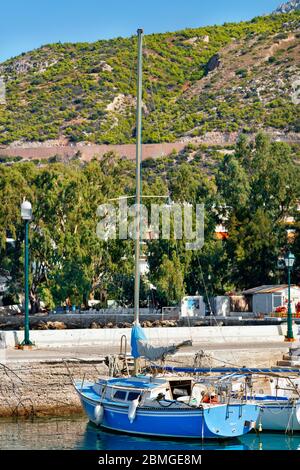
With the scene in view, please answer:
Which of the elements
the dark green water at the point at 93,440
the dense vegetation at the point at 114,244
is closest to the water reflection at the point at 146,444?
the dark green water at the point at 93,440

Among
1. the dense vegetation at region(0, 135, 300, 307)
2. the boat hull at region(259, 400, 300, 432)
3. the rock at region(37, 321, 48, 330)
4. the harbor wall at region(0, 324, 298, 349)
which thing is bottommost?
the boat hull at region(259, 400, 300, 432)

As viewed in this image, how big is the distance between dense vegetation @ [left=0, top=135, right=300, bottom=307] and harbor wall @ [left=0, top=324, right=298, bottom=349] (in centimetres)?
2015

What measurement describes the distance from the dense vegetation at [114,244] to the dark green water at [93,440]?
3407 cm

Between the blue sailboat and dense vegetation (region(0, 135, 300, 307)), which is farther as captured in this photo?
dense vegetation (region(0, 135, 300, 307))

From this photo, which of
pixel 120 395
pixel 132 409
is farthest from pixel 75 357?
pixel 132 409

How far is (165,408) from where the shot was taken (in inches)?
1069

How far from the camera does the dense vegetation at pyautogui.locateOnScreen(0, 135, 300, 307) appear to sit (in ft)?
211

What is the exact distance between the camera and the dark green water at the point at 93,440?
87.2 ft

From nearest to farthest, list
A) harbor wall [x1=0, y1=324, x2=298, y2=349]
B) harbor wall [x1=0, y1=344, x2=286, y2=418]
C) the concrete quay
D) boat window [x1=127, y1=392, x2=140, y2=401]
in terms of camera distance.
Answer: boat window [x1=127, y1=392, x2=140, y2=401] < harbor wall [x1=0, y1=344, x2=286, y2=418] < the concrete quay < harbor wall [x1=0, y1=324, x2=298, y2=349]

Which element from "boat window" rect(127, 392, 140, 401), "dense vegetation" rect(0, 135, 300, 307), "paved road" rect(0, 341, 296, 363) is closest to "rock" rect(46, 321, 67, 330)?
"dense vegetation" rect(0, 135, 300, 307)

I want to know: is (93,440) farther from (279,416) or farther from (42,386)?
(279,416)

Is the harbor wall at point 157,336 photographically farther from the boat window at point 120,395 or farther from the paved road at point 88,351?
the boat window at point 120,395

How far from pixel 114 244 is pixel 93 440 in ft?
124

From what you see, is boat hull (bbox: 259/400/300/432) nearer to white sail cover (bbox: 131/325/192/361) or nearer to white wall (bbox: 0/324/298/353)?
white sail cover (bbox: 131/325/192/361)
